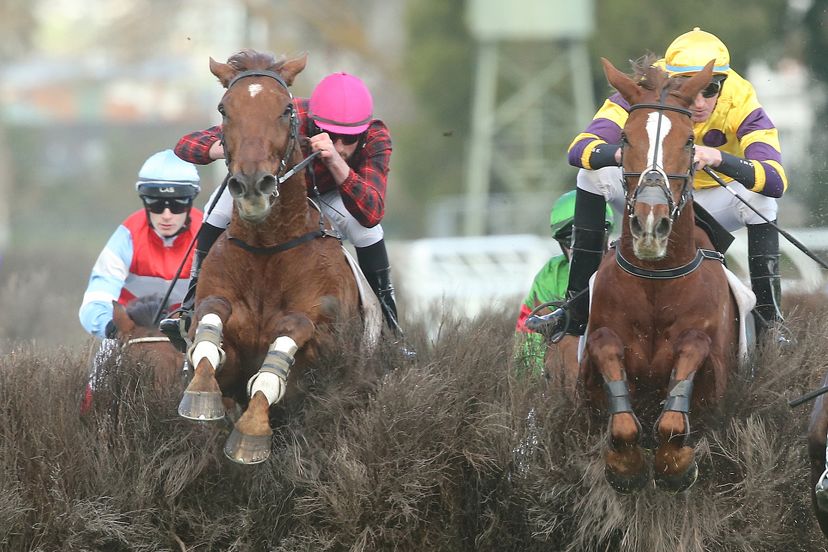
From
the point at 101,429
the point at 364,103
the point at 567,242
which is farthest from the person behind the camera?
the point at 567,242

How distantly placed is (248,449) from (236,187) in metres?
1.03

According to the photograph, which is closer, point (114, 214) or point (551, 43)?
point (551, 43)

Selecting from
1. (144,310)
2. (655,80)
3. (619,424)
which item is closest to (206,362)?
(144,310)

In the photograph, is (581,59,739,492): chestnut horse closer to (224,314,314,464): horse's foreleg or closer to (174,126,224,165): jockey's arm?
(224,314,314,464): horse's foreleg

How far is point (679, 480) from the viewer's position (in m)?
5.61

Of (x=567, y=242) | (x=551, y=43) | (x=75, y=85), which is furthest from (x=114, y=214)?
(x=567, y=242)

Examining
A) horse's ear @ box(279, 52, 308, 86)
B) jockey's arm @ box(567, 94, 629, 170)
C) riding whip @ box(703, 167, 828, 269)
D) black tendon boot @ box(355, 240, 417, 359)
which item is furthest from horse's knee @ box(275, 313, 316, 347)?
riding whip @ box(703, 167, 828, 269)

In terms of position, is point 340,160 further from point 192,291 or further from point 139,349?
point 139,349

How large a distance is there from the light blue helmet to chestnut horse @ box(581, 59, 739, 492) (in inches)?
103

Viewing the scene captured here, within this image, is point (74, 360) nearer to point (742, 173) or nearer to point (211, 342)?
point (211, 342)

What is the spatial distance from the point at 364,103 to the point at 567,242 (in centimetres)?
159

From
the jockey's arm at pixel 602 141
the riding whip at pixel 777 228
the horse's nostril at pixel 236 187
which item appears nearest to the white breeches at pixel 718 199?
the riding whip at pixel 777 228

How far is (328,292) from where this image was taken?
250 inches

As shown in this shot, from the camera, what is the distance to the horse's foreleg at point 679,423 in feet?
18.1
